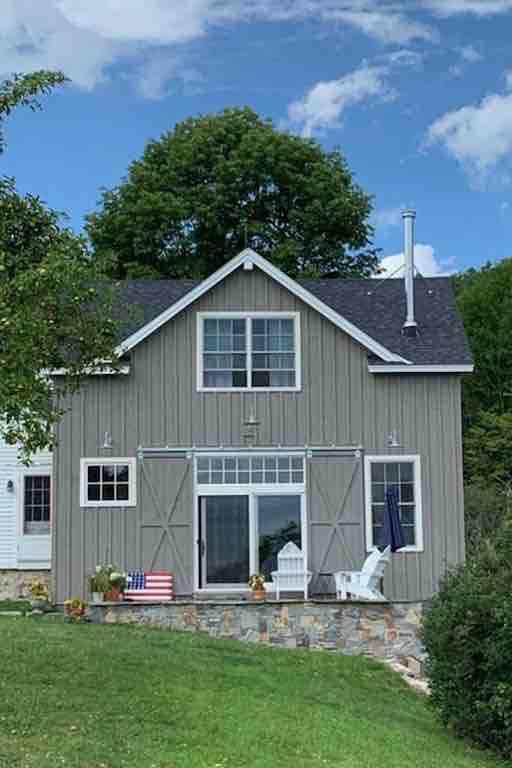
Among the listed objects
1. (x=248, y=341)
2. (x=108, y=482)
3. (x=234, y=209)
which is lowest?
(x=108, y=482)

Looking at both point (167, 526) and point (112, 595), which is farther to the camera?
point (167, 526)

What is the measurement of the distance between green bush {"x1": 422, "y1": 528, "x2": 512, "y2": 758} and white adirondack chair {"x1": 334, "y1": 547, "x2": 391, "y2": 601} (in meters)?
6.28

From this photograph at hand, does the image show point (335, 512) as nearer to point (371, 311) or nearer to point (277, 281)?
point (277, 281)

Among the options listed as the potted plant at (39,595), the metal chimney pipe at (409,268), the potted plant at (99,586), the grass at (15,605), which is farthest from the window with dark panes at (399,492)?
the grass at (15,605)

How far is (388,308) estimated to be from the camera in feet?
74.2

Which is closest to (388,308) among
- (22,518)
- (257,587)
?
(257,587)

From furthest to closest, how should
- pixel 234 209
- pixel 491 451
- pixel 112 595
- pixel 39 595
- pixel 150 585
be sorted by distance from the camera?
pixel 491 451 → pixel 234 209 → pixel 39 595 → pixel 150 585 → pixel 112 595

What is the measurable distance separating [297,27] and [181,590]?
477 inches

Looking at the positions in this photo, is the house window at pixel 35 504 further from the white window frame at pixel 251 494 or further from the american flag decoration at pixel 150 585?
the white window frame at pixel 251 494

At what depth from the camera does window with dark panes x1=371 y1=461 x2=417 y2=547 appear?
65.8ft

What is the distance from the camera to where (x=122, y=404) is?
20203 mm

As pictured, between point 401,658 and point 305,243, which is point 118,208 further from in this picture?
point 401,658

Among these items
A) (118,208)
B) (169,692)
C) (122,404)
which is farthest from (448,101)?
(169,692)

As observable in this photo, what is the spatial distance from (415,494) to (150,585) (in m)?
5.00
